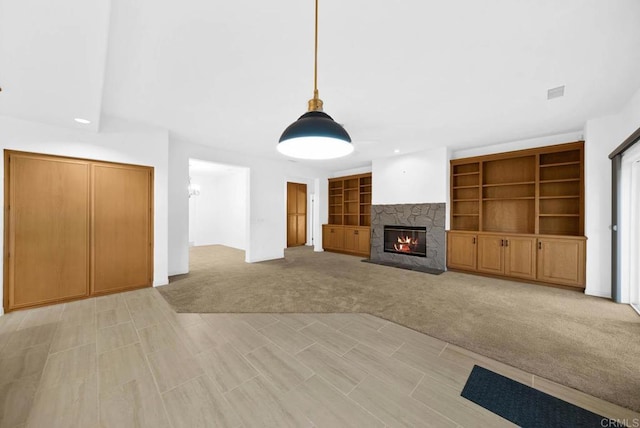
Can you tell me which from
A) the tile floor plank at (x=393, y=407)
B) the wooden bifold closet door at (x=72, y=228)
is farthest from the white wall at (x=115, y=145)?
the tile floor plank at (x=393, y=407)

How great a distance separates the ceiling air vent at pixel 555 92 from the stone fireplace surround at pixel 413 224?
9.08ft

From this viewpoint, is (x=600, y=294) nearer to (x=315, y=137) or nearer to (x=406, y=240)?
(x=406, y=240)

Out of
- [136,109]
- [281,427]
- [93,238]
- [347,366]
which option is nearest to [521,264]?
[347,366]

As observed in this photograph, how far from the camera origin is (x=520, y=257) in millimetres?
4539

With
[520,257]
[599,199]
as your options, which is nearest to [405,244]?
[520,257]

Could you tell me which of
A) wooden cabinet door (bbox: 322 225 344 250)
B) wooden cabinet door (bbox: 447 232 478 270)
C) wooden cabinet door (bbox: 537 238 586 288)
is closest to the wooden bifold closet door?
wooden cabinet door (bbox: 322 225 344 250)

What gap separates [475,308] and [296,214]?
715 centimetres

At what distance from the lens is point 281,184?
679cm

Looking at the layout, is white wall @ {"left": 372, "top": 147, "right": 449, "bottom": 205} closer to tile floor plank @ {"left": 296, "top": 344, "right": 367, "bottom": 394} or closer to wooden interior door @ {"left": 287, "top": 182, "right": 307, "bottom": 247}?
wooden interior door @ {"left": 287, "top": 182, "right": 307, "bottom": 247}

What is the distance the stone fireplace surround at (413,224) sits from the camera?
5.52 meters

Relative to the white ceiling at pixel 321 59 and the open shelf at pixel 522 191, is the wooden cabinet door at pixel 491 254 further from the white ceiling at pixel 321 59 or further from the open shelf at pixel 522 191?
the white ceiling at pixel 321 59

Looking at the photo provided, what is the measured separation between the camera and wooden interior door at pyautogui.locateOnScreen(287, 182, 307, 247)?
934cm

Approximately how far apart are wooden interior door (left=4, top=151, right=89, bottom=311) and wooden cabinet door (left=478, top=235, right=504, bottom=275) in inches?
277

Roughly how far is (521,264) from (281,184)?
225 inches
